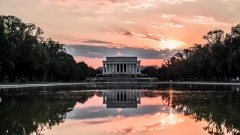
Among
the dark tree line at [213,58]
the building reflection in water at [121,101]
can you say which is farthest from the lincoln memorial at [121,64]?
the building reflection in water at [121,101]

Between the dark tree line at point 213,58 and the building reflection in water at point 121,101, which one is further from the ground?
the dark tree line at point 213,58

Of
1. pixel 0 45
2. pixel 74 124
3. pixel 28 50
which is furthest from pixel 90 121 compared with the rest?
pixel 28 50

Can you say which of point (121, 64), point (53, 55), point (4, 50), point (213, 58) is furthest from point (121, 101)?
point (121, 64)

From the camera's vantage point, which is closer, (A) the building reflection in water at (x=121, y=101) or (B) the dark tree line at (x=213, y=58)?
(A) the building reflection in water at (x=121, y=101)

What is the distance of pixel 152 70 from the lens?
162500 millimetres

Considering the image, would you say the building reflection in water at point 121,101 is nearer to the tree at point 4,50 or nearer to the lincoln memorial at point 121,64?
the tree at point 4,50

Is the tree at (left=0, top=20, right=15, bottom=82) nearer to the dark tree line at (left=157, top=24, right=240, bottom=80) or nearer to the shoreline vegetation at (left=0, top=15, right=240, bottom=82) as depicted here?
the shoreline vegetation at (left=0, top=15, right=240, bottom=82)

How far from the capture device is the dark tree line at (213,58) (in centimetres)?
6669

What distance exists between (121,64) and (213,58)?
239 ft

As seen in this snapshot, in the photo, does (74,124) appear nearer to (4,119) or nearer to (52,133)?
(52,133)

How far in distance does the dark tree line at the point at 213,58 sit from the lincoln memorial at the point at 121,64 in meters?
31.3

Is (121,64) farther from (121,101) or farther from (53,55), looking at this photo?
(121,101)

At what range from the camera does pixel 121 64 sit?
148m

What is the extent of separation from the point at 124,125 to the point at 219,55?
67.9m
